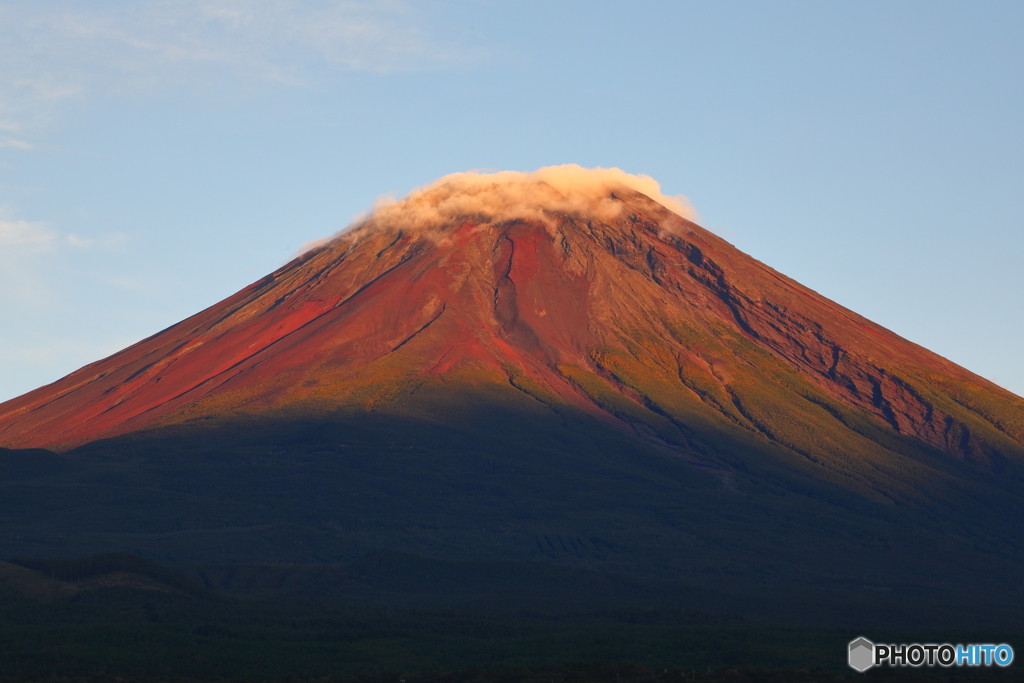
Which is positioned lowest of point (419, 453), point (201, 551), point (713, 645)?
point (713, 645)

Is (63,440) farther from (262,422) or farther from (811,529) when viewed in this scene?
(811,529)

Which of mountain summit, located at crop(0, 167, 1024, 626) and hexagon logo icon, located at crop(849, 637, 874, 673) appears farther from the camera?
mountain summit, located at crop(0, 167, 1024, 626)

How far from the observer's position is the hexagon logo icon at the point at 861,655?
72037 mm

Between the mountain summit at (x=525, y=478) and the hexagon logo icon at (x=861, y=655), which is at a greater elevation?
the mountain summit at (x=525, y=478)

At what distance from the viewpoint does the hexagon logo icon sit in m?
72.0

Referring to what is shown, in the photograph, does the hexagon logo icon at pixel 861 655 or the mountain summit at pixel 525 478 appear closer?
the hexagon logo icon at pixel 861 655

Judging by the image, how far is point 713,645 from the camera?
8675 cm

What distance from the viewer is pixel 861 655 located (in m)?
75.8

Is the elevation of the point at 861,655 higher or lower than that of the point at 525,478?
lower

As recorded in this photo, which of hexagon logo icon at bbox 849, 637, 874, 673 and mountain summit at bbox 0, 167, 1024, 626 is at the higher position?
mountain summit at bbox 0, 167, 1024, 626

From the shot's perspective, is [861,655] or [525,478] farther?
[525,478]

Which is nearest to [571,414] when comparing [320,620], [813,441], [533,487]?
[533,487]

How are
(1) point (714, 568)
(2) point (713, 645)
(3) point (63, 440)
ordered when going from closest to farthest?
1. (2) point (713, 645)
2. (1) point (714, 568)
3. (3) point (63, 440)

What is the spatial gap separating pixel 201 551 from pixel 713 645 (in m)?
61.3
